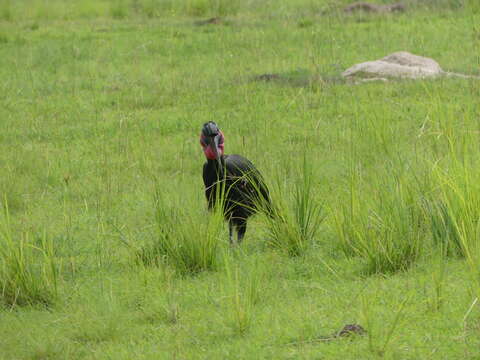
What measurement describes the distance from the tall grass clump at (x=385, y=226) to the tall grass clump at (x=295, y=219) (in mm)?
243

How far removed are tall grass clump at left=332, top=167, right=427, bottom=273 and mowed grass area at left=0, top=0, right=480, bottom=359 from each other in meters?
0.01

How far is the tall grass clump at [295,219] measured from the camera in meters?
5.88

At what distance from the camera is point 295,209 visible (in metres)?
6.02

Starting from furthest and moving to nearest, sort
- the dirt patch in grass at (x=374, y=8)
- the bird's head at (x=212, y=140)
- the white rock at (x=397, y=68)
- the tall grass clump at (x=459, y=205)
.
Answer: the dirt patch in grass at (x=374, y=8), the white rock at (x=397, y=68), the bird's head at (x=212, y=140), the tall grass clump at (x=459, y=205)

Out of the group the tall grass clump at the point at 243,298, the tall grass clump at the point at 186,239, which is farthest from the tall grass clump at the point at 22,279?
the tall grass clump at the point at 243,298

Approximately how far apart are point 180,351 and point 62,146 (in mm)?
5217

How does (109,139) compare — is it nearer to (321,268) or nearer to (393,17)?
(321,268)

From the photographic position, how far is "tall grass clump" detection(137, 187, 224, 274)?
571cm

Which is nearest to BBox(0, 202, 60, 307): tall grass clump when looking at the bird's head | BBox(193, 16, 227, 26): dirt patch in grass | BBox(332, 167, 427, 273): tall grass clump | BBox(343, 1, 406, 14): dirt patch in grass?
the bird's head

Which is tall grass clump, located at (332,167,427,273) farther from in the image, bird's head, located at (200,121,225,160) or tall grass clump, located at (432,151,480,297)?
bird's head, located at (200,121,225,160)

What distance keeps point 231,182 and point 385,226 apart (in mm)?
1254

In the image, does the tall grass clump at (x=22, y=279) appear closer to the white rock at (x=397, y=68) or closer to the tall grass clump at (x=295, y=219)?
the tall grass clump at (x=295, y=219)

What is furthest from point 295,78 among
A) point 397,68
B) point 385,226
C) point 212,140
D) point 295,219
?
point 385,226

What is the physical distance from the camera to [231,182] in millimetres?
6219
